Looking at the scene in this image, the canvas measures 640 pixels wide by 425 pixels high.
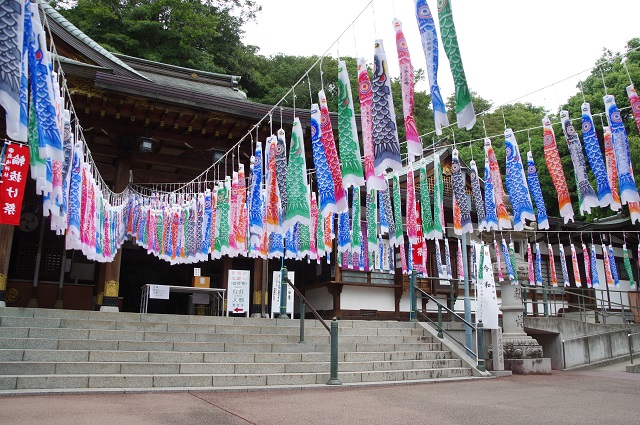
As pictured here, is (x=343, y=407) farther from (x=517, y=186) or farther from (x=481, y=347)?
(x=517, y=186)

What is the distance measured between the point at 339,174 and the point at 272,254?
5.05 meters

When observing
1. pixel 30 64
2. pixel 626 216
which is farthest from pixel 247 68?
pixel 30 64

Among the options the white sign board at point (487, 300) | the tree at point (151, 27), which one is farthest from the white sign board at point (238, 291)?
the tree at point (151, 27)

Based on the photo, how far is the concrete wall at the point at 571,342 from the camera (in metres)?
14.7

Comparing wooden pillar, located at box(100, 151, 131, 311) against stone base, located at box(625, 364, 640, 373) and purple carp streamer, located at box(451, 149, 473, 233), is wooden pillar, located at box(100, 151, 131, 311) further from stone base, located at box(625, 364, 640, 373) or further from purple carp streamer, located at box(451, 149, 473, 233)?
stone base, located at box(625, 364, 640, 373)

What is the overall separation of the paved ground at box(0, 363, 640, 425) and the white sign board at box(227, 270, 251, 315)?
212 inches

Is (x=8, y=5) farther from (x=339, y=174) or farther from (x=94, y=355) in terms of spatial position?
(x=94, y=355)

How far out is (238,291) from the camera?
43.2ft

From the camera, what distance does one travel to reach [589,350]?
49.0 ft

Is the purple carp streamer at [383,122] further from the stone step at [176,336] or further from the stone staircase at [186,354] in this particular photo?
the stone step at [176,336]

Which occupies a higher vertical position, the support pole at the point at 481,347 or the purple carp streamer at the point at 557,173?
the purple carp streamer at the point at 557,173

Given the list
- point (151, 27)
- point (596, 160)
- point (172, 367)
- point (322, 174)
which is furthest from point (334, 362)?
point (151, 27)

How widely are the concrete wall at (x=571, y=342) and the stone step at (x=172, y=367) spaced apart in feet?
23.0

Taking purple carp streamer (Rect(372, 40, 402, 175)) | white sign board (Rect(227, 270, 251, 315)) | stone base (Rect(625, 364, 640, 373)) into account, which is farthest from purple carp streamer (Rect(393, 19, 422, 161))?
stone base (Rect(625, 364, 640, 373))
